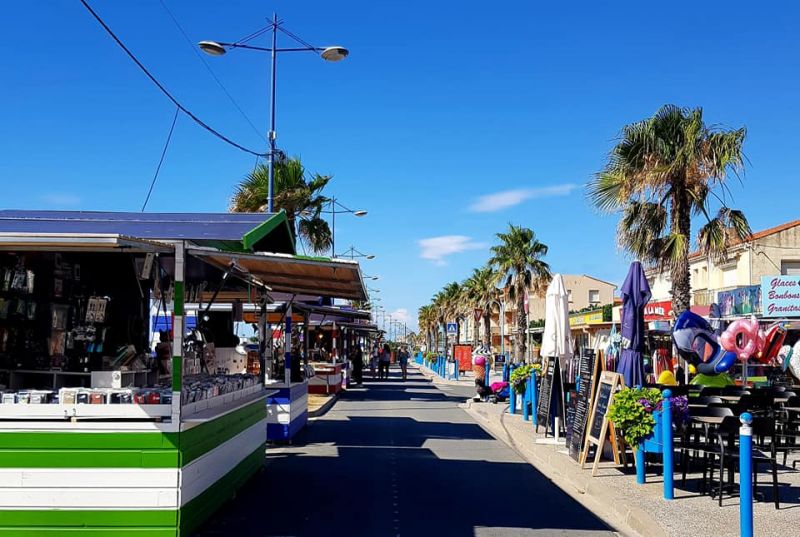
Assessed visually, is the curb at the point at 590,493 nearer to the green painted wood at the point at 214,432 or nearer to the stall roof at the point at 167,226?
the green painted wood at the point at 214,432

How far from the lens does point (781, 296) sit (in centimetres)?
2627

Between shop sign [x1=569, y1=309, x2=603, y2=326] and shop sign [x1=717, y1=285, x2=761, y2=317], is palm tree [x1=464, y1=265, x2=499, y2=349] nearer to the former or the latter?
shop sign [x1=569, y1=309, x2=603, y2=326]

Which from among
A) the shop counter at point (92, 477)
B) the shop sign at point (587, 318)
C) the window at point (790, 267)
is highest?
the window at point (790, 267)

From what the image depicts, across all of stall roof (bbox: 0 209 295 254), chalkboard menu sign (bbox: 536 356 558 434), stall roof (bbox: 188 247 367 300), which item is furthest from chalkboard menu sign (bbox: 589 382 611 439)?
stall roof (bbox: 0 209 295 254)

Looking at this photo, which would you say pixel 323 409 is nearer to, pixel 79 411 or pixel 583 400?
pixel 583 400

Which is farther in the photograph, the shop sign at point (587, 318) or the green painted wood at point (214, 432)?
the shop sign at point (587, 318)

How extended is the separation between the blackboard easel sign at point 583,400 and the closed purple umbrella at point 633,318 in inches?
15.9

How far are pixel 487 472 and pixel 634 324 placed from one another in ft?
10.6

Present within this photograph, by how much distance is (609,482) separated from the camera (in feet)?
34.5

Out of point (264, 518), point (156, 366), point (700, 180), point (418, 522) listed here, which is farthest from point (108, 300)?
point (700, 180)

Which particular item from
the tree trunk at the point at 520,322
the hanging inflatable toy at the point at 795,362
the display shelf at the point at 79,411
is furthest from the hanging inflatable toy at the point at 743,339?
the tree trunk at the point at 520,322

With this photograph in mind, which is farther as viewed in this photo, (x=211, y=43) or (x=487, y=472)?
(x=211, y=43)

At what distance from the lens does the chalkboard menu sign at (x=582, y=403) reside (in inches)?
482

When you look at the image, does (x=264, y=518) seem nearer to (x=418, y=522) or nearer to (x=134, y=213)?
(x=418, y=522)
